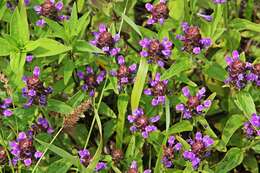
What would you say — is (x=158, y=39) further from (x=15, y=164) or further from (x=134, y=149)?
(x=15, y=164)

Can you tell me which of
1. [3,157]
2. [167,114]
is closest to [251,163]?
[167,114]

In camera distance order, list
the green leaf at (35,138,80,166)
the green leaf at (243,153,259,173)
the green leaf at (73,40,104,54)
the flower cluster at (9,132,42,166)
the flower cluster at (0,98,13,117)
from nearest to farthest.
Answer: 1. the green leaf at (35,138,80,166)
2. the flower cluster at (9,132,42,166)
3. the green leaf at (73,40,104,54)
4. the flower cluster at (0,98,13,117)
5. the green leaf at (243,153,259,173)

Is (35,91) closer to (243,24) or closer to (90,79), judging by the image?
(90,79)

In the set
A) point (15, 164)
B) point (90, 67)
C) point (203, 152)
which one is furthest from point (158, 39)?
point (15, 164)

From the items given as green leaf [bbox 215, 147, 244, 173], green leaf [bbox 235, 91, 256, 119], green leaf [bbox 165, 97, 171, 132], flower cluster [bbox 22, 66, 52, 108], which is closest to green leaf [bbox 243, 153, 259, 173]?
green leaf [bbox 215, 147, 244, 173]

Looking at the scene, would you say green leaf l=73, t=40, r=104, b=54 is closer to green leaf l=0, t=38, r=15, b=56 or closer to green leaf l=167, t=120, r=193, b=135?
green leaf l=0, t=38, r=15, b=56

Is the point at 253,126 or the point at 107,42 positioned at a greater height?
the point at 107,42
